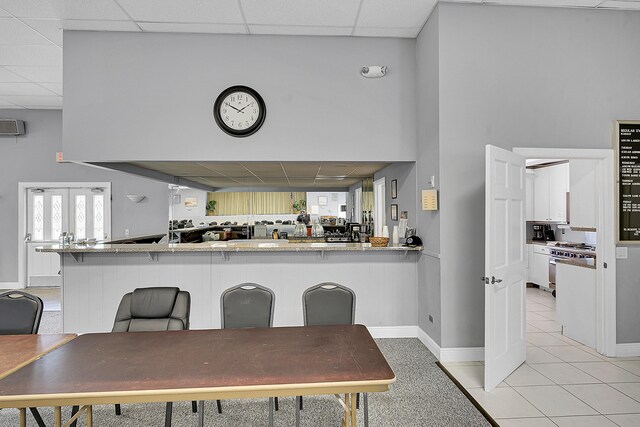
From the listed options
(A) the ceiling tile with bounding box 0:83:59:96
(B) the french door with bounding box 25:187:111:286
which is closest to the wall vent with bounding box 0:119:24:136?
(A) the ceiling tile with bounding box 0:83:59:96

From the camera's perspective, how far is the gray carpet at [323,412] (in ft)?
8.30

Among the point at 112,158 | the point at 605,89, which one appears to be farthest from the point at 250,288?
the point at 605,89

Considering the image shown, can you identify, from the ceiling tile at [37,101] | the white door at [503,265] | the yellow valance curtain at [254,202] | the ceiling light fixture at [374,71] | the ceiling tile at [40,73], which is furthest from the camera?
the ceiling tile at [37,101]

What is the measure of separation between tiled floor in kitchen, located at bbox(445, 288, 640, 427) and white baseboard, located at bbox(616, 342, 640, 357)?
0.09m

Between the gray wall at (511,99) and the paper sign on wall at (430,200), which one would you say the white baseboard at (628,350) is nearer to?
the gray wall at (511,99)

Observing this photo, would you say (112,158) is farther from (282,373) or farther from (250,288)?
(282,373)

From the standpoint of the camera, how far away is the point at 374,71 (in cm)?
406

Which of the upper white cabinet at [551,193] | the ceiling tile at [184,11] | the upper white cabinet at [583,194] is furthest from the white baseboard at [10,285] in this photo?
the upper white cabinet at [551,193]

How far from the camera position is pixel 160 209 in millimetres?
6812

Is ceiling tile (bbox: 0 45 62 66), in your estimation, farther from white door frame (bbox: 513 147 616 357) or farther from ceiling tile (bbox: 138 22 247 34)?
white door frame (bbox: 513 147 616 357)

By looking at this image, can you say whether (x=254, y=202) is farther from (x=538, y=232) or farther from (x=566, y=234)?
(x=566, y=234)

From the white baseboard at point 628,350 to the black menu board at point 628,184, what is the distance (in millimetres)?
1045

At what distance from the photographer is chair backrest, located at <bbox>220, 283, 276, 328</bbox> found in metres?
2.69

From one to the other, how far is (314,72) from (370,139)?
100cm
